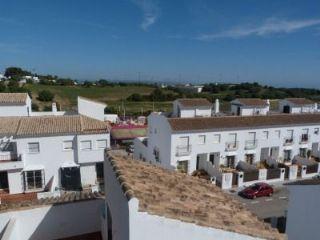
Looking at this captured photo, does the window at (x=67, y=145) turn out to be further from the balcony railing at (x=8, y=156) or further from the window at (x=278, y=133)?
the window at (x=278, y=133)

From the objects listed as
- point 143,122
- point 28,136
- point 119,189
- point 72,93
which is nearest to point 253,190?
point 28,136

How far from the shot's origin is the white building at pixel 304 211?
49.8 ft

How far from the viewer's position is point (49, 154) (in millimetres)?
28703

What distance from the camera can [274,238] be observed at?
28.9 ft

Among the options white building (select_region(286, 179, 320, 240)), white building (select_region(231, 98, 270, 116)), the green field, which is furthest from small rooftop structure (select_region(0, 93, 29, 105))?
the green field

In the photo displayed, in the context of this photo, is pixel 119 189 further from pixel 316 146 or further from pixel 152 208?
pixel 316 146

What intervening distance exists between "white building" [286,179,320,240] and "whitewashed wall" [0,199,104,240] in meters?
10.7

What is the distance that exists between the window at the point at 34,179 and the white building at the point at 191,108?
20277 mm

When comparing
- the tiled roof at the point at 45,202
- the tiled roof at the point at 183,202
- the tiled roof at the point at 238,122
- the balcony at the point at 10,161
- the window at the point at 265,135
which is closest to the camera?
the tiled roof at the point at 183,202

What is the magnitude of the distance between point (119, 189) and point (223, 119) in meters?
30.0

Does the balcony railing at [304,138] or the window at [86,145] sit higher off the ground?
the window at [86,145]

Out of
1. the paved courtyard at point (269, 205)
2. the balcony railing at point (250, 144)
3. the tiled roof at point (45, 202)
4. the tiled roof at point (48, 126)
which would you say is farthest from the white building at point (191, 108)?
the tiled roof at point (45, 202)

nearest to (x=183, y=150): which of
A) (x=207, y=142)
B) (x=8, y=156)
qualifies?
(x=207, y=142)

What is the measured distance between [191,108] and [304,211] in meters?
26.6
